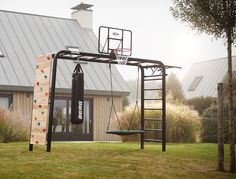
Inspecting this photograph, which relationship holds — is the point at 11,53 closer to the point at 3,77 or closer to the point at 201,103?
the point at 3,77

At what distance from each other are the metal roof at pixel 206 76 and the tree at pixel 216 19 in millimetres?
18879

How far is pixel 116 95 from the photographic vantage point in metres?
22.7

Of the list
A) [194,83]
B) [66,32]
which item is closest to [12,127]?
[66,32]

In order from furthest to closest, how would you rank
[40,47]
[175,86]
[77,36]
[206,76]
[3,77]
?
[206,76] < [175,86] < [77,36] < [40,47] < [3,77]

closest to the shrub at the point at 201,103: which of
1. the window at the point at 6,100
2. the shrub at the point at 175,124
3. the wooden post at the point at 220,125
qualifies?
the shrub at the point at 175,124

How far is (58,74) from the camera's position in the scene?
71.6 ft

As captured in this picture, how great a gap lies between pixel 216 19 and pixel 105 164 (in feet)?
13.1

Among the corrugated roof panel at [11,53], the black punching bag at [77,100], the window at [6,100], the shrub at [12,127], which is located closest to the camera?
the black punching bag at [77,100]

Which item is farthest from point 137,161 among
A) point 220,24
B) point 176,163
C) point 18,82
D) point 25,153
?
point 18,82

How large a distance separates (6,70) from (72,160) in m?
11.7

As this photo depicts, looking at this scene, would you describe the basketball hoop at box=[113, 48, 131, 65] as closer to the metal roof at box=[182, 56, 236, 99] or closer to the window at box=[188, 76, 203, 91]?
the metal roof at box=[182, 56, 236, 99]

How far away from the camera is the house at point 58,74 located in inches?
806

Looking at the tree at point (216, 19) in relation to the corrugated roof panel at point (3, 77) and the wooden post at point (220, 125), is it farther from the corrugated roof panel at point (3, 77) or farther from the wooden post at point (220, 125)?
the corrugated roof panel at point (3, 77)

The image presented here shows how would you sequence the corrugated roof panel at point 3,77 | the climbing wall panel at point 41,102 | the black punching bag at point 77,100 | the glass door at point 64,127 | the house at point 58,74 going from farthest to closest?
the glass door at point 64,127 < the house at point 58,74 < the corrugated roof panel at point 3,77 < the black punching bag at point 77,100 < the climbing wall panel at point 41,102
